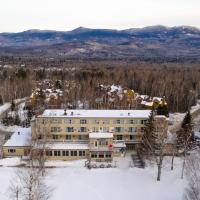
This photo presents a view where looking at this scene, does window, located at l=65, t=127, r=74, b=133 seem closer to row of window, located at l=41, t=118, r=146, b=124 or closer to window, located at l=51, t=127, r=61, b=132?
row of window, located at l=41, t=118, r=146, b=124

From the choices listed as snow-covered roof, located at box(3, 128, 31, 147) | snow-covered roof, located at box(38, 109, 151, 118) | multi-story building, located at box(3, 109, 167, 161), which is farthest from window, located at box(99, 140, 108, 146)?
snow-covered roof, located at box(3, 128, 31, 147)

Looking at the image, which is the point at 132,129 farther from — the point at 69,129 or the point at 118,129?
the point at 69,129

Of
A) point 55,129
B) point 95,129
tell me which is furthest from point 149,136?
point 55,129

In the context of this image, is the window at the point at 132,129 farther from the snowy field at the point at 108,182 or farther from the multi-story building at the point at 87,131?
the snowy field at the point at 108,182

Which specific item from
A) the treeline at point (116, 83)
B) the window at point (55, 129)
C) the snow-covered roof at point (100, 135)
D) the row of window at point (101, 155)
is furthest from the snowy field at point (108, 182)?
the treeline at point (116, 83)

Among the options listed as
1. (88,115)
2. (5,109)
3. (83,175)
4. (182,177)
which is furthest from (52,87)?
(182,177)

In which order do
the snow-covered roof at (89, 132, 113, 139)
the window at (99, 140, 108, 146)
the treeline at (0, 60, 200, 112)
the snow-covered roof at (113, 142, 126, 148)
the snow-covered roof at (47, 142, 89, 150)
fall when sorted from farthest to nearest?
the treeline at (0, 60, 200, 112) < the snow-covered roof at (113, 142, 126, 148) < the snow-covered roof at (89, 132, 113, 139) < the window at (99, 140, 108, 146) < the snow-covered roof at (47, 142, 89, 150)
